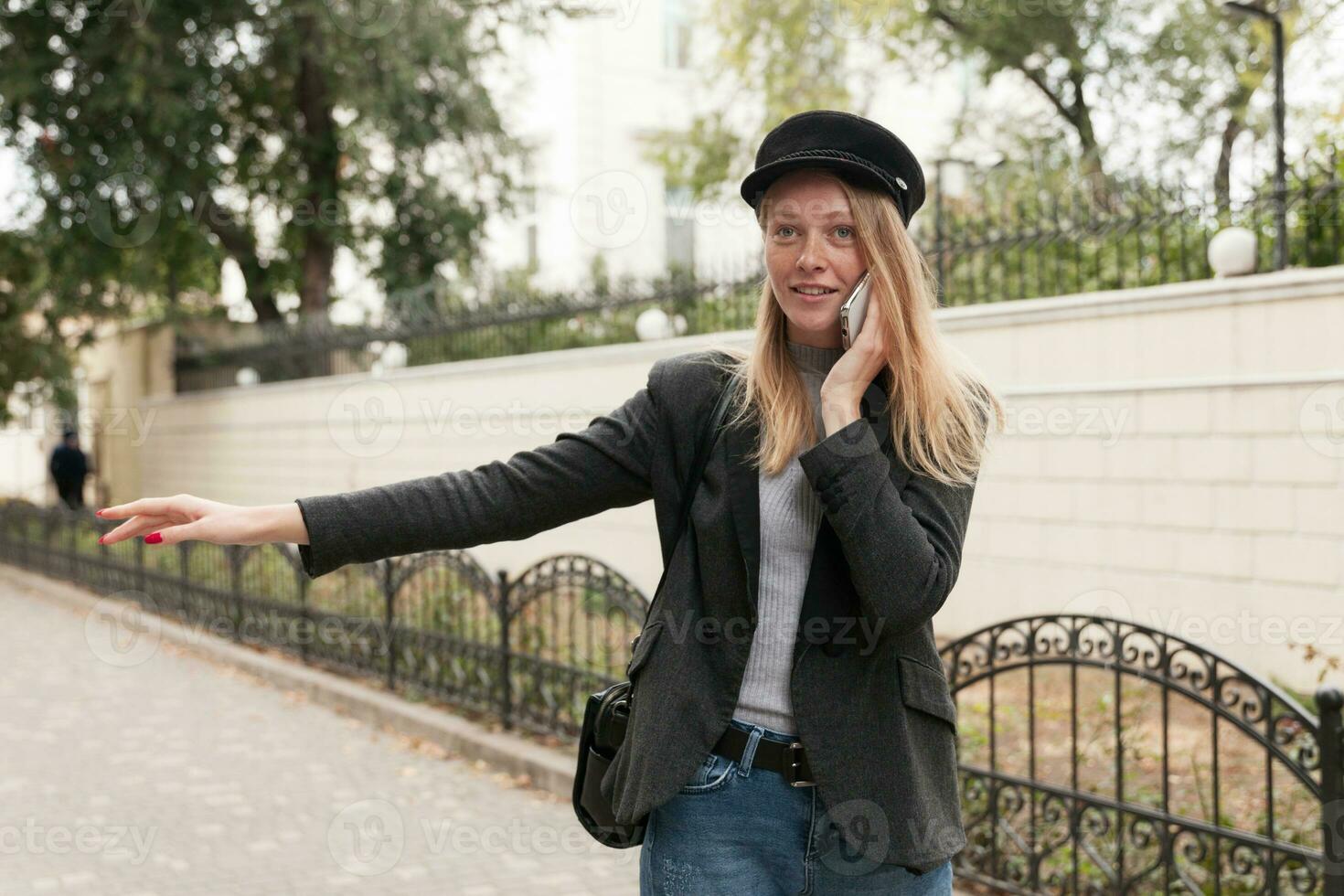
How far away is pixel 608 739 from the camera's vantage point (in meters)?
2.32

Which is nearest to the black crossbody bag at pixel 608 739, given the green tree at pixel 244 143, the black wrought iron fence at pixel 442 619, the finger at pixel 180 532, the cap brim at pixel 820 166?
the cap brim at pixel 820 166

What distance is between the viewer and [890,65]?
2092 cm

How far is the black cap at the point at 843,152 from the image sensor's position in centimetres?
203

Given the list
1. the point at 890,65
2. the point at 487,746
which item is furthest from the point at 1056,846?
the point at 890,65

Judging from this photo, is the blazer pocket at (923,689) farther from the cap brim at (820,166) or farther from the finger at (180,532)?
the finger at (180,532)

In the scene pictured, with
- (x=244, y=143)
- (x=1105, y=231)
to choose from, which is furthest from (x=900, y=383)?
(x=244, y=143)

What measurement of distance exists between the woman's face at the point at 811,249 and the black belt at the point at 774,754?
2.24 feet

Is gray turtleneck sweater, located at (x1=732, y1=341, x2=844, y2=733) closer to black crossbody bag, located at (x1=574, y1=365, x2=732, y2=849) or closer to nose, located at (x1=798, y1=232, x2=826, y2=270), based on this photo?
black crossbody bag, located at (x1=574, y1=365, x2=732, y2=849)

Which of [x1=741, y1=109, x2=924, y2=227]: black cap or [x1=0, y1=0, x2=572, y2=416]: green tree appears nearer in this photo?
[x1=741, y1=109, x2=924, y2=227]: black cap

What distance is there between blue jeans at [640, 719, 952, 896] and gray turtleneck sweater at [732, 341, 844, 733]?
4 centimetres

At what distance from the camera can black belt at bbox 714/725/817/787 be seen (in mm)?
2047

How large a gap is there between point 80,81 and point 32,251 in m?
3.51

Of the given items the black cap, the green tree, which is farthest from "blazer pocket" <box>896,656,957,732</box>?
the green tree

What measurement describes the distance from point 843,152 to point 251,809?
5.38m
